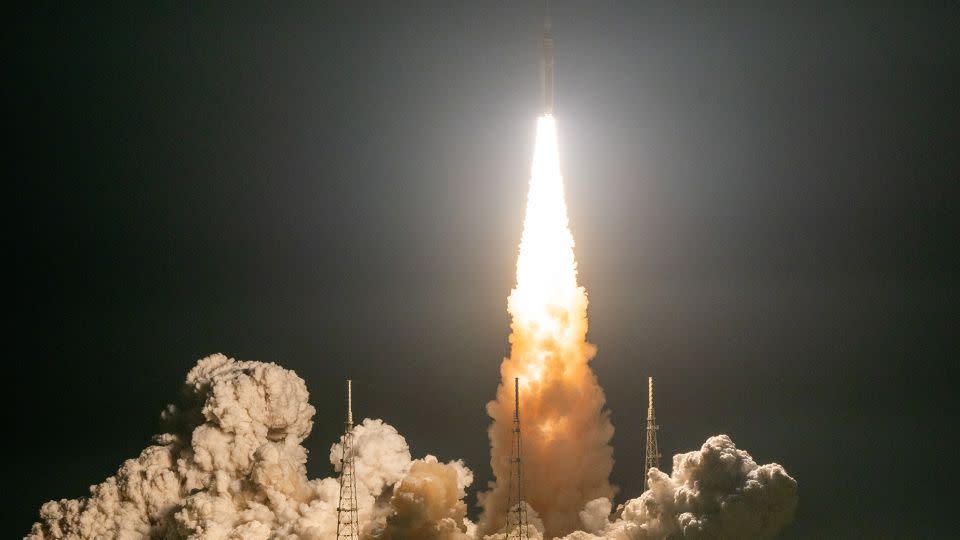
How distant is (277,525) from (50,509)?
4.81 meters

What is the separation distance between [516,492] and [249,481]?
218 inches

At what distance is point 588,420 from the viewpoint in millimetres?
39062

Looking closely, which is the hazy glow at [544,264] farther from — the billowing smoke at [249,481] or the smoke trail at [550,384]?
the billowing smoke at [249,481]

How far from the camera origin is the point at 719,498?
35.0 m

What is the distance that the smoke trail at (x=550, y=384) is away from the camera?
38500mm

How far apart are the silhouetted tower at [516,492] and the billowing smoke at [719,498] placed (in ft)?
7.85

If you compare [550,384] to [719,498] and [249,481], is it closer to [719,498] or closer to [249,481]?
[719,498]

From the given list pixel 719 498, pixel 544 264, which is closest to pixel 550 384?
pixel 544 264

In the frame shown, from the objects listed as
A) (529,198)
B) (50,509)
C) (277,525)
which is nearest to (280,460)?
(277,525)

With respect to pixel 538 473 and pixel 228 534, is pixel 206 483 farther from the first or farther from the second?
pixel 538 473

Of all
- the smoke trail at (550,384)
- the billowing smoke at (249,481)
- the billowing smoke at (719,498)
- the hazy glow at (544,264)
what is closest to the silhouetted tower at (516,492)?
the smoke trail at (550,384)

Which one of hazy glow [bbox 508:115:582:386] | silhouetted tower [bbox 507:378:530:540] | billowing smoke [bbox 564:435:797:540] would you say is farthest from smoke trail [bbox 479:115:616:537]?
billowing smoke [bbox 564:435:797:540]

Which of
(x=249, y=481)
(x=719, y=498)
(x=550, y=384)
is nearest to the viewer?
(x=719, y=498)

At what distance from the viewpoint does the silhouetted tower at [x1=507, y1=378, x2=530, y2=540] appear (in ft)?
121
